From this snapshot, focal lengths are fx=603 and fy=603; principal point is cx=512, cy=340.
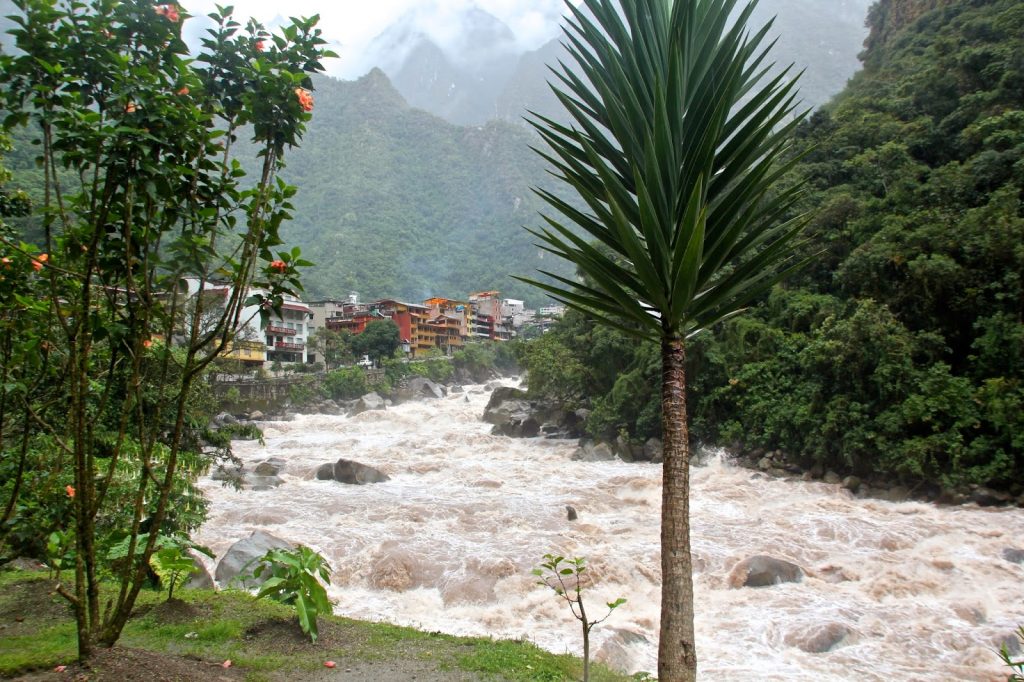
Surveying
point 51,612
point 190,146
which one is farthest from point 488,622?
point 190,146

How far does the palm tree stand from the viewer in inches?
93.0

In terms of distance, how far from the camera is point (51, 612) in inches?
181

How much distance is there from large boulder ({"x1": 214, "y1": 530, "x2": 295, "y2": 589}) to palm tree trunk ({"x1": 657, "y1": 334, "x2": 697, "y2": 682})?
A: 634cm

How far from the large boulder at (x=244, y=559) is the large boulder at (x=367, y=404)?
22.2 m

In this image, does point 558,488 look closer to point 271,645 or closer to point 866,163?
point 271,645

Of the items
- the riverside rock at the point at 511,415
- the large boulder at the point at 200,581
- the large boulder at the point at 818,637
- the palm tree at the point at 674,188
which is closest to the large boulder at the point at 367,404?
the riverside rock at the point at 511,415

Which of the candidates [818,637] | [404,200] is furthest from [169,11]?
[404,200]

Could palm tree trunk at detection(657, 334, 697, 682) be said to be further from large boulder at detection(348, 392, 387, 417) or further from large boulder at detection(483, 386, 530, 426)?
large boulder at detection(348, 392, 387, 417)

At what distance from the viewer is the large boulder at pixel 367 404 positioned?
3142 cm

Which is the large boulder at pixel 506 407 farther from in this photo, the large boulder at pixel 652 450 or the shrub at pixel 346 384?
the shrub at pixel 346 384

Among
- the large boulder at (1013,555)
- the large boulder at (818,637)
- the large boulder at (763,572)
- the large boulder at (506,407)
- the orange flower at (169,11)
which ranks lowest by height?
the large boulder at (818,637)

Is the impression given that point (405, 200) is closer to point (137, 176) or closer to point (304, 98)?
point (304, 98)

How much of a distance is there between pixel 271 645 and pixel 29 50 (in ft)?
12.4

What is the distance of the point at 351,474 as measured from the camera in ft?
50.9
